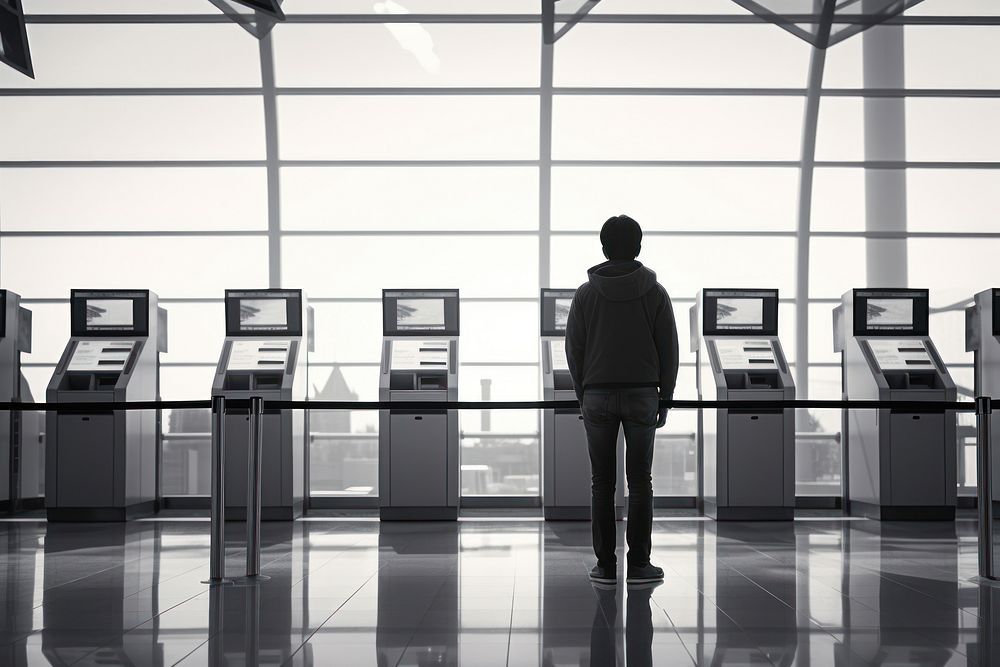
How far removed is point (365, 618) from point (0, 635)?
116 centimetres

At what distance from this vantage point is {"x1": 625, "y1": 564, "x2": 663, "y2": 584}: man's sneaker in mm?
3803

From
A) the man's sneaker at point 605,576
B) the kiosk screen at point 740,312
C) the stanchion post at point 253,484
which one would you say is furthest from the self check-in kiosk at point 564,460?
the stanchion post at point 253,484

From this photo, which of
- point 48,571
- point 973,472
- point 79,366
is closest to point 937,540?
point 973,472

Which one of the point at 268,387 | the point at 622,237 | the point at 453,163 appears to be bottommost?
the point at 268,387

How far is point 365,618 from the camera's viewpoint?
3.19 meters

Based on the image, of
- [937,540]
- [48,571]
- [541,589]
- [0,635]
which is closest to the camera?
[0,635]

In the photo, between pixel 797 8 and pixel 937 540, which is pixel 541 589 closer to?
pixel 937 540

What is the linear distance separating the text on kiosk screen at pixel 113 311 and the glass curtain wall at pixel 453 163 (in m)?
1.55

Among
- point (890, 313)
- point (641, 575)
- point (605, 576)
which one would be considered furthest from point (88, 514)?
point (890, 313)

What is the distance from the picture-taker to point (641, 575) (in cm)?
381

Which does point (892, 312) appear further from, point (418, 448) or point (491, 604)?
point (491, 604)

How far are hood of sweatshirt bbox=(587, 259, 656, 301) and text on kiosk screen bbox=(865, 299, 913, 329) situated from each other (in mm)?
4104

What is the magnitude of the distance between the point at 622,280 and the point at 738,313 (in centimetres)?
362

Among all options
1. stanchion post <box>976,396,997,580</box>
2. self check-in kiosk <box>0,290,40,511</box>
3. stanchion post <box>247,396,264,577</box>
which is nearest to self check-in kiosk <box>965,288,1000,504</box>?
stanchion post <box>976,396,997,580</box>
